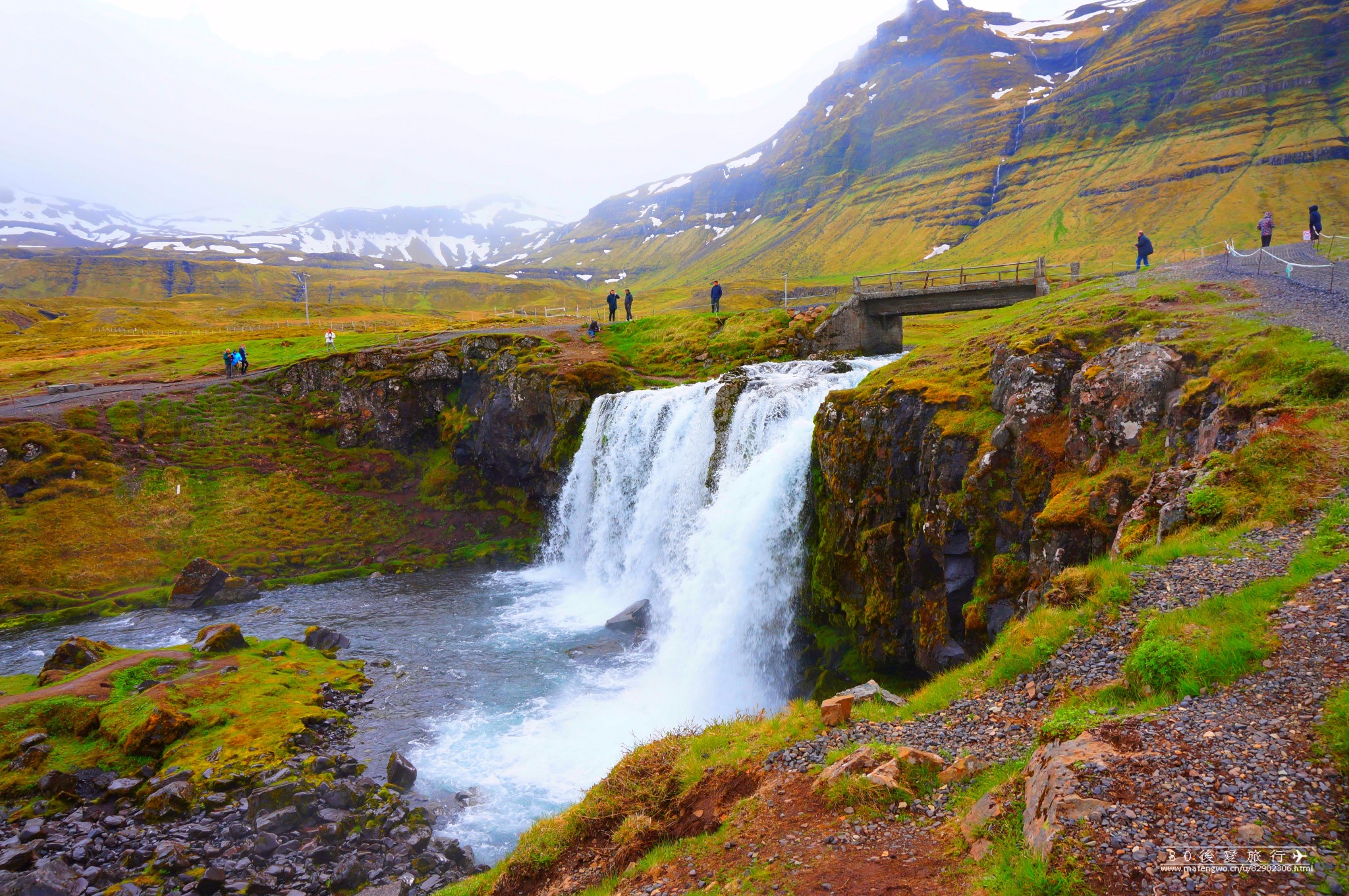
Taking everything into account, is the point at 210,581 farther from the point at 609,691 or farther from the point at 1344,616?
the point at 1344,616

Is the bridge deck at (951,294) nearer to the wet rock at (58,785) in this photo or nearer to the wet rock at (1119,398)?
the wet rock at (1119,398)

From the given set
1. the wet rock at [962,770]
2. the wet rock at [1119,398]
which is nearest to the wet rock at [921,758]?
the wet rock at [962,770]

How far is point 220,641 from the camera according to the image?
24547mm

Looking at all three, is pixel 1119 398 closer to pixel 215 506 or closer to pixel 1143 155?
pixel 215 506

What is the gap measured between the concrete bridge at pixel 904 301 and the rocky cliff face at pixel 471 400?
15457 mm

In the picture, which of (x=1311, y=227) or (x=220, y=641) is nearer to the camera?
(x=220, y=641)

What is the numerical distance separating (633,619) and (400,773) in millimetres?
13038

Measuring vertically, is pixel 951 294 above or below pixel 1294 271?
above

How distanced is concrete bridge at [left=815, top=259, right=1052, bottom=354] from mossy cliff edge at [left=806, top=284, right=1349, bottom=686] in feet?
32.2

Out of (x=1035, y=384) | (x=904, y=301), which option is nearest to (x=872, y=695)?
(x=1035, y=384)

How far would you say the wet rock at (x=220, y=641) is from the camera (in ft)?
79.6

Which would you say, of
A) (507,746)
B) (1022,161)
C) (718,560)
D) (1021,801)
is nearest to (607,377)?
(718,560)

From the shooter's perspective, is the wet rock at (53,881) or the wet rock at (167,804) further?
the wet rock at (167,804)

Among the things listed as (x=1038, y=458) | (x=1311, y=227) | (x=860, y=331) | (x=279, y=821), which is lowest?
(x=279, y=821)
